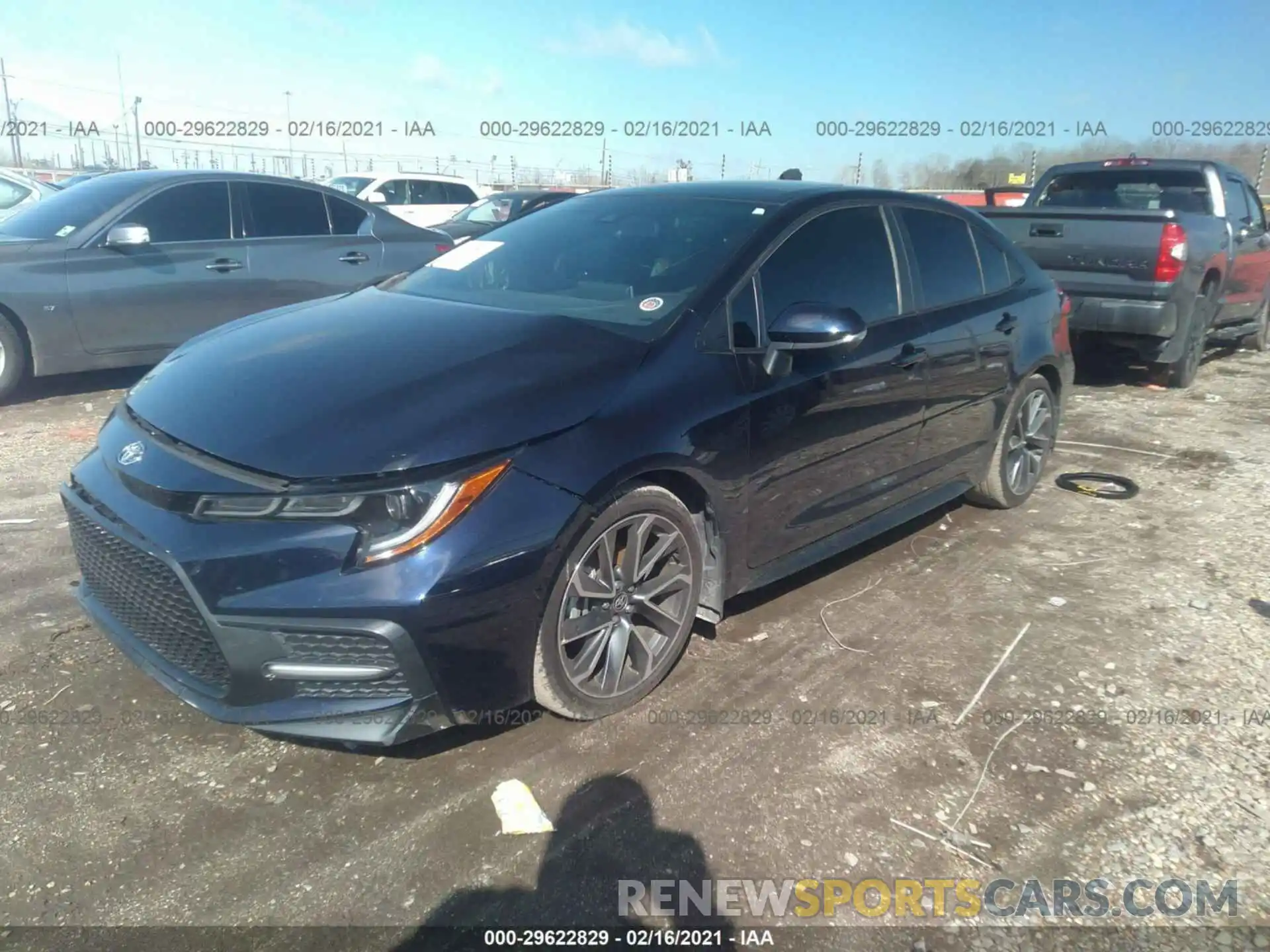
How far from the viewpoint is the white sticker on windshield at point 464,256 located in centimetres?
400

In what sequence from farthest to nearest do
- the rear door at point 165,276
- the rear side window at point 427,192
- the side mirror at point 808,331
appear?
the rear side window at point 427,192 < the rear door at point 165,276 < the side mirror at point 808,331

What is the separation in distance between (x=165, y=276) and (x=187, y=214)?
543mm

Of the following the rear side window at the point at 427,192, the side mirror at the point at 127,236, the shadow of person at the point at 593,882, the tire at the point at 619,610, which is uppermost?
the rear side window at the point at 427,192

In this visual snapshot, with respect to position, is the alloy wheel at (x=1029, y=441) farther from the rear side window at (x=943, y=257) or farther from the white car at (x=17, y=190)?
the white car at (x=17, y=190)

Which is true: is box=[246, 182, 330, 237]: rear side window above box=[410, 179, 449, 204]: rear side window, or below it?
below

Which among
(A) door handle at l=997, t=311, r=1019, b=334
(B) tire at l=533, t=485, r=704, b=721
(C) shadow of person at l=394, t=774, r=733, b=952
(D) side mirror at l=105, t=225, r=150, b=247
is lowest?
Result: (C) shadow of person at l=394, t=774, r=733, b=952

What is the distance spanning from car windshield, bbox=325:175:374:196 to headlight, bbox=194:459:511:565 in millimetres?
16636

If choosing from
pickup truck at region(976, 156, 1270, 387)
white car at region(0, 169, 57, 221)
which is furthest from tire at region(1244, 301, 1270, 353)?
white car at region(0, 169, 57, 221)

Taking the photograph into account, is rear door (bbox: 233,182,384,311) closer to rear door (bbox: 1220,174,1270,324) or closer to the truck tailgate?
the truck tailgate

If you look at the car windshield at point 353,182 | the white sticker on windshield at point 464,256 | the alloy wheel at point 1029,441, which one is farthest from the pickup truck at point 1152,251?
the car windshield at point 353,182

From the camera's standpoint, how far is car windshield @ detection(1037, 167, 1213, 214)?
870 cm

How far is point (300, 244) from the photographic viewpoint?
295 inches

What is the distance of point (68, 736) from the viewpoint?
287 centimetres

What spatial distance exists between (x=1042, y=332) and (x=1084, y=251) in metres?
3.24
